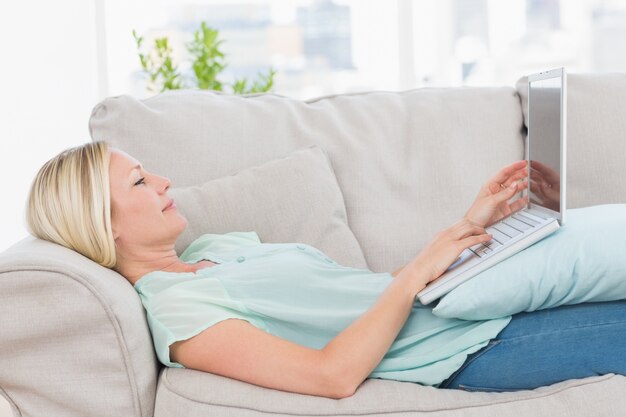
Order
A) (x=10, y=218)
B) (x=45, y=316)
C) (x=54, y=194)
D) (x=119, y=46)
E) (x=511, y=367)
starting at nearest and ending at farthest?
(x=45, y=316) → (x=511, y=367) → (x=54, y=194) → (x=10, y=218) → (x=119, y=46)

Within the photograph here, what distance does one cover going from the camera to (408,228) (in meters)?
1.87

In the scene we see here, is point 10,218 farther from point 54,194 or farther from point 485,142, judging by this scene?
point 485,142

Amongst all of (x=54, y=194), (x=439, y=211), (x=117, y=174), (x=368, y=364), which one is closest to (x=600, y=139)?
(x=439, y=211)

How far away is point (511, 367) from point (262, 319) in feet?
1.50

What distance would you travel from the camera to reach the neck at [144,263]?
154 cm

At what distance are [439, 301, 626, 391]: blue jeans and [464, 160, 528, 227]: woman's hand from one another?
35cm

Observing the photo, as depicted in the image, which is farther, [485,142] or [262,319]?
[485,142]

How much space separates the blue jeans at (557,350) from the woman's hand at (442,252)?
163 mm

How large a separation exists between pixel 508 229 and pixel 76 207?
Answer: 0.85 m

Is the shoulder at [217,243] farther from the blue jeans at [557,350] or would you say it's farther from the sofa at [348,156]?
the blue jeans at [557,350]

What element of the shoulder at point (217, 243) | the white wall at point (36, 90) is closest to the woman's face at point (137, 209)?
the shoulder at point (217, 243)

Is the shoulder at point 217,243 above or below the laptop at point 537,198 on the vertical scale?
below

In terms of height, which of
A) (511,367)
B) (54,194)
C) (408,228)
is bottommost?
(511,367)

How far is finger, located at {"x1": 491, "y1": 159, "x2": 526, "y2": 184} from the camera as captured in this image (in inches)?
65.0
